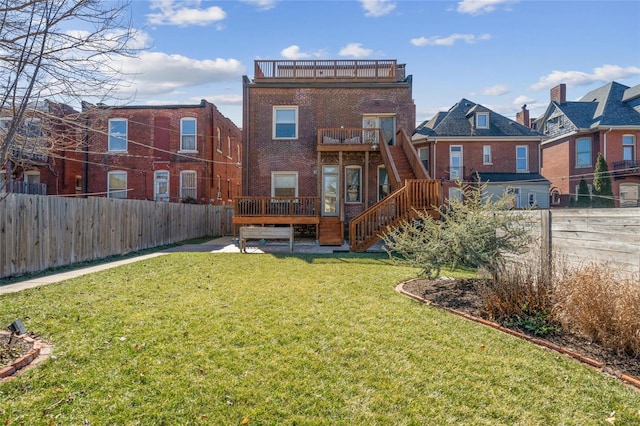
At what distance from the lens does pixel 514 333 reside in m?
4.23

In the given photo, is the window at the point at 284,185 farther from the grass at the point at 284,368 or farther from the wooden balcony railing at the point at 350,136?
the grass at the point at 284,368

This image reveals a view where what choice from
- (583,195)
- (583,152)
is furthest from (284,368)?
(583,152)

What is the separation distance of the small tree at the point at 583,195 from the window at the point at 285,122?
19.8m

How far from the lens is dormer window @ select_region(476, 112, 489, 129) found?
24.3m

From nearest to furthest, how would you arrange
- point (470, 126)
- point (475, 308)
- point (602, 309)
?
point (602, 309) → point (475, 308) → point (470, 126)

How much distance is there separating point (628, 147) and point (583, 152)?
2636mm

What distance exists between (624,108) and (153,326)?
3300cm

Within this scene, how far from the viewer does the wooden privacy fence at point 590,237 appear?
4.34 metres

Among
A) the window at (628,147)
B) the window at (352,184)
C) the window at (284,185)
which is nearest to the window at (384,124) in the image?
the window at (352,184)

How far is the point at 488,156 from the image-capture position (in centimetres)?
2388

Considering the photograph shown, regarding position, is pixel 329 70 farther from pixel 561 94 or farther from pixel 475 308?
pixel 561 94

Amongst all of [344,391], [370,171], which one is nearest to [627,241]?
[344,391]

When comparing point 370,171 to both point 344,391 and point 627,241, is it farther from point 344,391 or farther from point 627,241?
point 344,391

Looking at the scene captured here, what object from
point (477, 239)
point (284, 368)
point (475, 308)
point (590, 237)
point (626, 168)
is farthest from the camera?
point (626, 168)
